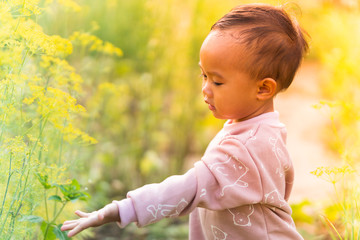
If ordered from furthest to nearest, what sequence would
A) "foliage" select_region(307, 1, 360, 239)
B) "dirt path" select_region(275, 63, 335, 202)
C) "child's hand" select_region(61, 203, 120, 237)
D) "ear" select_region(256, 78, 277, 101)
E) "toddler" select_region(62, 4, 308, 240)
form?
"dirt path" select_region(275, 63, 335, 202) → "foliage" select_region(307, 1, 360, 239) → "ear" select_region(256, 78, 277, 101) → "toddler" select_region(62, 4, 308, 240) → "child's hand" select_region(61, 203, 120, 237)

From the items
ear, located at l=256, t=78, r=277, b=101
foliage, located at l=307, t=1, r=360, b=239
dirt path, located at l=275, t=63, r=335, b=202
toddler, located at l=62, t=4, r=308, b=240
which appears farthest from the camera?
dirt path, located at l=275, t=63, r=335, b=202

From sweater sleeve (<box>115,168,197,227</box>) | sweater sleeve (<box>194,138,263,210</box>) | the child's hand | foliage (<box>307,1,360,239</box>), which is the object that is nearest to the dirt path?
foliage (<box>307,1,360,239</box>)

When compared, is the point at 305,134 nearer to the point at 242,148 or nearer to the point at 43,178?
the point at 242,148

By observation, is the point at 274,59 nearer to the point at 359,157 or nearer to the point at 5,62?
the point at 5,62

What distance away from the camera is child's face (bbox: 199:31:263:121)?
66.5 inches

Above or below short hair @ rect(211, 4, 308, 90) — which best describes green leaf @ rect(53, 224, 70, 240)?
below

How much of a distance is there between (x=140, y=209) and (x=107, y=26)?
237cm

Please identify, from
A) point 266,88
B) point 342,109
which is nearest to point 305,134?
point 342,109

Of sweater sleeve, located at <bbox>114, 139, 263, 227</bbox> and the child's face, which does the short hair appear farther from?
sweater sleeve, located at <bbox>114, 139, 263, 227</bbox>

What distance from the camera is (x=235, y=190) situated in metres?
1.62

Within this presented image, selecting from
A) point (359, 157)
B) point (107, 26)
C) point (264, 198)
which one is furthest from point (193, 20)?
point (264, 198)

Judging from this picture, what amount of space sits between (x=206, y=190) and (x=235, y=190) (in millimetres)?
95

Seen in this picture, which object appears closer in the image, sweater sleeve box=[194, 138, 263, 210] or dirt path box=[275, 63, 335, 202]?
sweater sleeve box=[194, 138, 263, 210]

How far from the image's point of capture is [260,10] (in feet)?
5.78
